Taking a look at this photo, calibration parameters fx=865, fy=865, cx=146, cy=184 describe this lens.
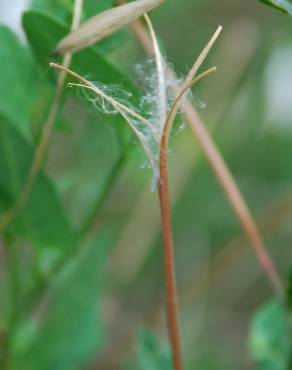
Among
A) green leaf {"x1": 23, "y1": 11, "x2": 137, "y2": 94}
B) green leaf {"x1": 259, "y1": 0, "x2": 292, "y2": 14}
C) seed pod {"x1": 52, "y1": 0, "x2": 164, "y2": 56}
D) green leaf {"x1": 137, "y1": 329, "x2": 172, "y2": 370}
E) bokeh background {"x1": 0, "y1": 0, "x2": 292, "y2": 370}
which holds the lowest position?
bokeh background {"x1": 0, "y1": 0, "x2": 292, "y2": 370}

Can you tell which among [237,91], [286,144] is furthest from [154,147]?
[286,144]

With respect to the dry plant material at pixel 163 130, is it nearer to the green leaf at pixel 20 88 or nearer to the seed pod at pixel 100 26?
the seed pod at pixel 100 26

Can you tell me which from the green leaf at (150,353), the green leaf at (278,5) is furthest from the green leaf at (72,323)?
the green leaf at (278,5)

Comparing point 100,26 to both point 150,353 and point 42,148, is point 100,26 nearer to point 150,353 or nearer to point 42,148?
point 42,148

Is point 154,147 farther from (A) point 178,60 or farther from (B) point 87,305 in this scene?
(A) point 178,60

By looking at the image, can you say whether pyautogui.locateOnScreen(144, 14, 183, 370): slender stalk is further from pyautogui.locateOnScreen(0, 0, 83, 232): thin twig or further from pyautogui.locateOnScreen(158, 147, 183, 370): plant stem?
pyautogui.locateOnScreen(0, 0, 83, 232): thin twig

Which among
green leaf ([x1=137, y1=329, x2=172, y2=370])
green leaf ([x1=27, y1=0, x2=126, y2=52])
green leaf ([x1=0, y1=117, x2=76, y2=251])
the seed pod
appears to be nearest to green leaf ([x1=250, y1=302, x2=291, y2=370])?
green leaf ([x1=137, y1=329, x2=172, y2=370])

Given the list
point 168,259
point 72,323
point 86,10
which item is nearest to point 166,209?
Answer: point 168,259
